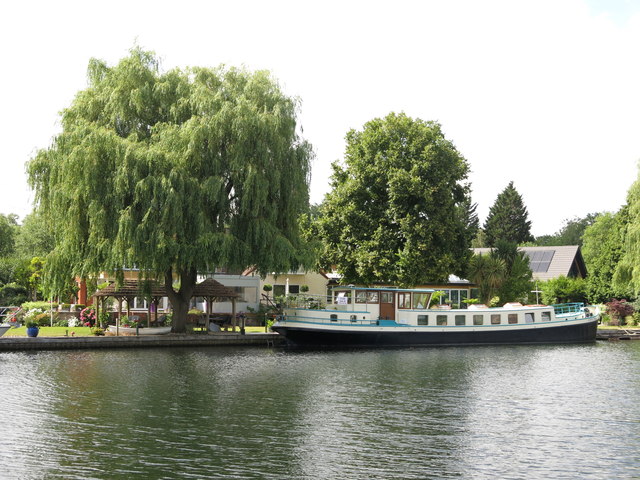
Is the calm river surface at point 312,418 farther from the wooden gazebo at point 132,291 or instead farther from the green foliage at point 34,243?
the green foliage at point 34,243

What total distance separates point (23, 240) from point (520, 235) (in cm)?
6556

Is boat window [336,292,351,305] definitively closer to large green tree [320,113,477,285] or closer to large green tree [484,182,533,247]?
large green tree [320,113,477,285]

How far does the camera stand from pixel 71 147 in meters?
36.7

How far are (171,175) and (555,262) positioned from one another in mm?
53125

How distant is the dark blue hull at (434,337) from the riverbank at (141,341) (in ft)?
4.59

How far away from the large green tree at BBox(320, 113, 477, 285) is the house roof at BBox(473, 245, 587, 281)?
26589 mm

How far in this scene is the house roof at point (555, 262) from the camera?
76000mm

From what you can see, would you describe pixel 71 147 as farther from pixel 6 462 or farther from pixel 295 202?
pixel 6 462

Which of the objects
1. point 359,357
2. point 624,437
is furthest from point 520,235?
point 624,437

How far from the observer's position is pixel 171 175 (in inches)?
1425

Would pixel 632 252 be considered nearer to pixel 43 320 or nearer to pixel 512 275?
pixel 512 275

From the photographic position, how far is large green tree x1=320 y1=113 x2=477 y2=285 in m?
49.9

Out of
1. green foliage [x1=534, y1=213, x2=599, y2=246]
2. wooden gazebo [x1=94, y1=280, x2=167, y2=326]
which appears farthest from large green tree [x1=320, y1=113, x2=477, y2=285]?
green foliage [x1=534, y1=213, x2=599, y2=246]

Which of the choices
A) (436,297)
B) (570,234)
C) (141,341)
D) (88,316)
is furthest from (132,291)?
(570,234)
